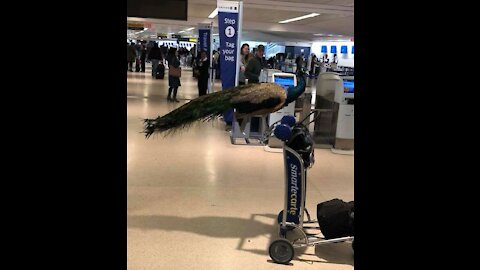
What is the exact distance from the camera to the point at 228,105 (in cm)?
312

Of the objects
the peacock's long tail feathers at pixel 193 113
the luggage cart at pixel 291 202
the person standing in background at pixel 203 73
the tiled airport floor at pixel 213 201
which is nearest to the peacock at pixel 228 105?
the peacock's long tail feathers at pixel 193 113

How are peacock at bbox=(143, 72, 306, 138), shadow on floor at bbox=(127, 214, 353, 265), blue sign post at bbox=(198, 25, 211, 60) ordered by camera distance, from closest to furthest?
1. peacock at bbox=(143, 72, 306, 138)
2. shadow on floor at bbox=(127, 214, 353, 265)
3. blue sign post at bbox=(198, 25, 211, 60)

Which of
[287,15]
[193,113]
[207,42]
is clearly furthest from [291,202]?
[287,15]

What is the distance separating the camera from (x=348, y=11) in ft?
31.1

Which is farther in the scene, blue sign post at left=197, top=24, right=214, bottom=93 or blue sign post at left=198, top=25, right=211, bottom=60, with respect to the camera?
blue sign post at left=198, top=25, right=211, bottom=60

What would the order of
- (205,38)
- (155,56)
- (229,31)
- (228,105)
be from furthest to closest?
(155,56), (205,38), (229,31), (228,105)

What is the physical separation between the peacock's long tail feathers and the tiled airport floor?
102 centimetres

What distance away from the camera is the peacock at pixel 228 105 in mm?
3061

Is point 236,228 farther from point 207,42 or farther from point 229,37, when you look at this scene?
point 207,42

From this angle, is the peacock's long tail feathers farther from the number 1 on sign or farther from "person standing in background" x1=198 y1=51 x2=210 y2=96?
"person standing in background" x1=198 y1=51 x2=210 y2=96

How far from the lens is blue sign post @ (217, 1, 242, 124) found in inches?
265

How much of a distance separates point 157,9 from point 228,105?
424 cm

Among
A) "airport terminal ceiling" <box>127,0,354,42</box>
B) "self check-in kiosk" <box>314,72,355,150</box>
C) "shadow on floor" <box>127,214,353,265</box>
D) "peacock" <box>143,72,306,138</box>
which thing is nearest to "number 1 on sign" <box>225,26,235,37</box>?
"self check-in kiosk" <box>314,72,355,150</box>
